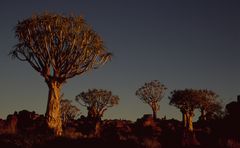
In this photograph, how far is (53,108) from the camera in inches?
793

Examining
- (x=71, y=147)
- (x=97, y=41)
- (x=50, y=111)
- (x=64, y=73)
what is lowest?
(x=71, y=147)

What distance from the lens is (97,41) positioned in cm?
2102

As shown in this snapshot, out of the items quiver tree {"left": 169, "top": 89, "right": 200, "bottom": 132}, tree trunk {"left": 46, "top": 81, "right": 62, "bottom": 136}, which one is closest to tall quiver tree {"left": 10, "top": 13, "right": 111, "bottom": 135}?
tree trunk {"left": 46, "top": 81, "right": 62, "bottom": 136}

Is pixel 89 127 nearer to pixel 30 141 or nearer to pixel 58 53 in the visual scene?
pixel 58 53

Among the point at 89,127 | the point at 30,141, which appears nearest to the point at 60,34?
the point at 30,141

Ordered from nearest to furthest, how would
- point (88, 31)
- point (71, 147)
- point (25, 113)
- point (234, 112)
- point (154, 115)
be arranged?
point (71, 147)
point (88, 31)
point (234, 112)
point (25, 113)
point (154, 115)

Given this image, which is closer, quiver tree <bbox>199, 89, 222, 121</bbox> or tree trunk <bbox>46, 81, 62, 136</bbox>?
tree trunk <bbox>46, 81, 62, 136</bbox>

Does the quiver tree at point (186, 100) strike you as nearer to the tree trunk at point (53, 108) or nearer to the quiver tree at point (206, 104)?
the quiver tree at point (206, 104)

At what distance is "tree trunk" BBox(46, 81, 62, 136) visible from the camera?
790 inches

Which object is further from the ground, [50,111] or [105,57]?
[105,57]

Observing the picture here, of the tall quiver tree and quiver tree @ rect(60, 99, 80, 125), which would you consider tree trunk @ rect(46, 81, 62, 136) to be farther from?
quiver tree @ rect(60, 99, 80, 125)

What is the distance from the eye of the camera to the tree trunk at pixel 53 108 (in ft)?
65.9

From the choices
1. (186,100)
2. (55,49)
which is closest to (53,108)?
(55,49)

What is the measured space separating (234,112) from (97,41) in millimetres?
15881
